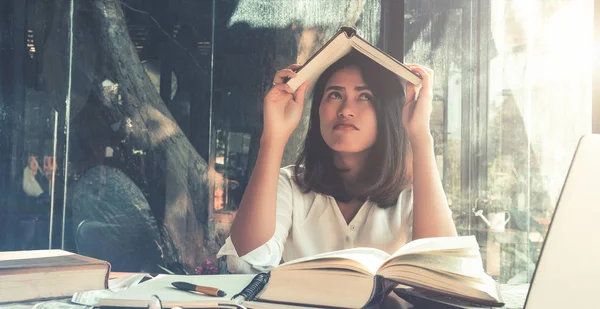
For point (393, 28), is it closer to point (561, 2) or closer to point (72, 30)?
point (561, 2)

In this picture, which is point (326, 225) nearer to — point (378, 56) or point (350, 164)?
point (350, 164)

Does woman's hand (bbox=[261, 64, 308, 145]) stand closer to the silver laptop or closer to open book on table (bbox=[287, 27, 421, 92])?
open book on table (bbox=[287, 27, 421, 92])

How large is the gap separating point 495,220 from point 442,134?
1.40 feet

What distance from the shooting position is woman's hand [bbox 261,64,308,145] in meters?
1.38

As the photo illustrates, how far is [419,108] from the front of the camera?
Result: 4.33ft

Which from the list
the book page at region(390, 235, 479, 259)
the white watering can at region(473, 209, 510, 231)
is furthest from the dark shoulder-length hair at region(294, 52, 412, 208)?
the white watering can at region(473, 209, 510, 231)

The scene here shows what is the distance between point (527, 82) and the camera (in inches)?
88.7

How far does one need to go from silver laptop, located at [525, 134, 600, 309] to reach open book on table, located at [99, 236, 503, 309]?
131 mm

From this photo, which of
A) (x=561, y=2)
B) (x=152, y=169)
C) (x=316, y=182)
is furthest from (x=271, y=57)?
(x=561, y=2)

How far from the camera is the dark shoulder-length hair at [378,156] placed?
143 cm

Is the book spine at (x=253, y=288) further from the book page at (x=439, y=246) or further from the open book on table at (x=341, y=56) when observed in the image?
the open book on table at (x=341, y=56)

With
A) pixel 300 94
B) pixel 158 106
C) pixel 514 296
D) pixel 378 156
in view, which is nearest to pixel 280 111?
pixel 300 94

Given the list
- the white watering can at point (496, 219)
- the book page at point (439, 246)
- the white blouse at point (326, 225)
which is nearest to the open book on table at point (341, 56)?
the white blouse at point (326, 225)

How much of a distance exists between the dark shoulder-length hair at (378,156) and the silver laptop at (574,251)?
91 centimetres
